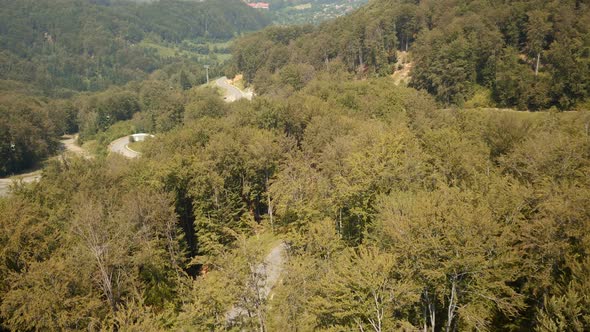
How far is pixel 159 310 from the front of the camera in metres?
30.9

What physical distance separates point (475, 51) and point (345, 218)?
66698 millimetres

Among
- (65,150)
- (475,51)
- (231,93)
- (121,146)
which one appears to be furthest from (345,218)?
(65,150)

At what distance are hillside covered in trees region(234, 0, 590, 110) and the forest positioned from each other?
1.84 feet

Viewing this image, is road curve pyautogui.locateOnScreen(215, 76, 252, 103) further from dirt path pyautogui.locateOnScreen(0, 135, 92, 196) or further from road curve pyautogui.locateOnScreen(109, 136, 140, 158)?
dirt path pyautogui.locateOnScreen(0, 135, 92, 196)

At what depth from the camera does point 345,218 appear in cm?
2972

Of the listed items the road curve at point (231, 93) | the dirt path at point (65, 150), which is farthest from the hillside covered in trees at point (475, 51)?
the dirt path at point (65, 150)

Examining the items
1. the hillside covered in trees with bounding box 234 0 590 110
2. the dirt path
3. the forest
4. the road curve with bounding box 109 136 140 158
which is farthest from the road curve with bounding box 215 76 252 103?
the forest

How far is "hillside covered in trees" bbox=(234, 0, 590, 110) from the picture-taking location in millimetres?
65000

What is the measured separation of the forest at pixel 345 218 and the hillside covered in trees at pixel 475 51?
1.84 feet

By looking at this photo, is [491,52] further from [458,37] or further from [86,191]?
[86,191]

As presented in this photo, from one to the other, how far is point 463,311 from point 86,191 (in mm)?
37156

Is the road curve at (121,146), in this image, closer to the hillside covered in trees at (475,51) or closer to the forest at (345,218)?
the hillside covered in trees at (475,51)

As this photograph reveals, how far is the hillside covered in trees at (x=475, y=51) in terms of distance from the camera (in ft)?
213

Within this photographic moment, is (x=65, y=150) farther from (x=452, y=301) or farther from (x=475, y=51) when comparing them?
(x=452, y=301)
